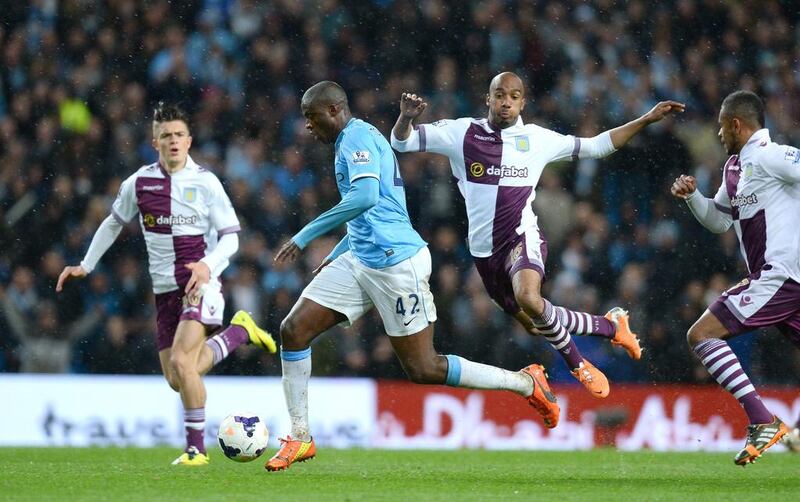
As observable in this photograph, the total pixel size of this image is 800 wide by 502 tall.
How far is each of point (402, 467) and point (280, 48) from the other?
6574 millimetres

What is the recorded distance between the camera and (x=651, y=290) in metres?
11.8

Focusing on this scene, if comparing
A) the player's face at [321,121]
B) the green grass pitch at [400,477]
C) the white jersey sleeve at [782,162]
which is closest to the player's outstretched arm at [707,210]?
the white jersey sleeve at [782,162]

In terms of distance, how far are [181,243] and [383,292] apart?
6.36ft

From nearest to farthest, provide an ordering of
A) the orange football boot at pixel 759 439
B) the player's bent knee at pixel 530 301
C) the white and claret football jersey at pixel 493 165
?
the orange football boot at pixel 759 439
the player's bent knee at pixel 530 301
the white and claret football jersey at pixel 493 165

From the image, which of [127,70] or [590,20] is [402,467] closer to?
[127,70]

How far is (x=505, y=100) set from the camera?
317 inches

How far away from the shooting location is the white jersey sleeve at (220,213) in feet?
27.0

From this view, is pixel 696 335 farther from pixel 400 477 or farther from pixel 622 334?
pixel 400 477

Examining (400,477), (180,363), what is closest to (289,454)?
(400,477)

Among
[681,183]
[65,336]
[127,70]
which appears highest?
[127,70]

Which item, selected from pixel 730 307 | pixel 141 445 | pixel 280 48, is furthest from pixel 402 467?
pixel 280 48

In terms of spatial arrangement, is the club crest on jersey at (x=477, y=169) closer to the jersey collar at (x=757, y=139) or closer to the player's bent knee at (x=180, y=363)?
the jersey collar at (x=757, y=139)

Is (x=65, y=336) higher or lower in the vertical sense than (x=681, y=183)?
lower

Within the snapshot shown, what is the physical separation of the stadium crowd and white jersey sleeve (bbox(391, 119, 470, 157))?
3345 millimetres
